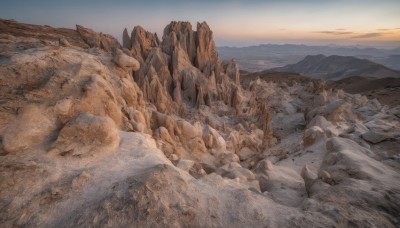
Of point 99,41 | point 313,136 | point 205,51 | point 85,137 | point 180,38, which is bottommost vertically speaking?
point 313,136

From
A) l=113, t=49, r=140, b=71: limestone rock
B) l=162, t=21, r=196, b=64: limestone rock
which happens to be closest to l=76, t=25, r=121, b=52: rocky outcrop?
l=162, t=21, r=196, b=64: limestone rock

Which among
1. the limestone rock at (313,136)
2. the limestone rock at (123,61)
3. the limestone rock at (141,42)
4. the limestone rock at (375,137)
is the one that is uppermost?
the limestone rock at (141,42)

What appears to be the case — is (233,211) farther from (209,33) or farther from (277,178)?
(209,33)

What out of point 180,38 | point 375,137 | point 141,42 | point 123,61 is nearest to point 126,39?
point 141,42

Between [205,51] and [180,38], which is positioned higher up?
[180,38]

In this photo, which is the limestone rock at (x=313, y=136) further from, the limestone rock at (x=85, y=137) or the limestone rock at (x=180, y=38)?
the limestone rock at (x=180, y=38)

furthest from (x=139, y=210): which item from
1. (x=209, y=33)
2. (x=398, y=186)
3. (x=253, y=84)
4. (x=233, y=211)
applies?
(x=253, y=84)

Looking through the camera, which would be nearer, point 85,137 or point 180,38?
point 85,137

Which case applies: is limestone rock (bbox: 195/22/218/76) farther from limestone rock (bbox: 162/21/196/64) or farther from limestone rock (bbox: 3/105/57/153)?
limestone rock (bbox: 3/105/57/153)

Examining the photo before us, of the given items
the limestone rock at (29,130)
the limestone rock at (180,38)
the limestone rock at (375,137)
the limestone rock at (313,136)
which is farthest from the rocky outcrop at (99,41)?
the limestone rock at (375,137)

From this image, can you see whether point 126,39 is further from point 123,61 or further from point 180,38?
point 123,61

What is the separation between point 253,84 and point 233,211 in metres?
38.7

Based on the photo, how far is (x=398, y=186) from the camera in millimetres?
7340

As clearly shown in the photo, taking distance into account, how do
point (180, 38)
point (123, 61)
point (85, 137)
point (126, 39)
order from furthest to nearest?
1. point (180, 38)
2. point (126, 39)
3. point (123, 61)
4. point (85, 137)
